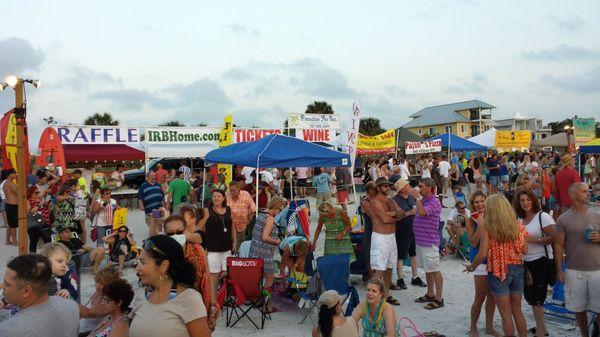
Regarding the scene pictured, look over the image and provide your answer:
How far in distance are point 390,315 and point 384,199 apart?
82.9 inches

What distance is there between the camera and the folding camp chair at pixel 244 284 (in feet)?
17.1

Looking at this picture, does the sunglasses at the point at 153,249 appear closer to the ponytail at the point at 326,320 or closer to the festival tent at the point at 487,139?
the ponytail at the point at 326,320

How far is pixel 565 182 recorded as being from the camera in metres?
8.51

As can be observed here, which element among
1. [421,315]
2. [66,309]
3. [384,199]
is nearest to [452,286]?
[421,315]

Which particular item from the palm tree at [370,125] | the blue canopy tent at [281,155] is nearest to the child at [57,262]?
the blue canopy tent at [281,155]

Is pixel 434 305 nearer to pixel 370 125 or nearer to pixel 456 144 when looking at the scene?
pixel 456 144

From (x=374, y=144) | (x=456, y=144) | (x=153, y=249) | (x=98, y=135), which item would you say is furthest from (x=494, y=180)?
(x=153, y=249)

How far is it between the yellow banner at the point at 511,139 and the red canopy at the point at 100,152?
55.7ft

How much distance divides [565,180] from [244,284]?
6.36 meters

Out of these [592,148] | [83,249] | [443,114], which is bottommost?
[83,249]

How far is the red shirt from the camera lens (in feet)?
27.6

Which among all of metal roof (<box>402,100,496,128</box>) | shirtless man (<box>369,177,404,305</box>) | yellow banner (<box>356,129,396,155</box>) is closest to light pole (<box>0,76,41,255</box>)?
shirtless man (<box>369,177,404,305</box>)

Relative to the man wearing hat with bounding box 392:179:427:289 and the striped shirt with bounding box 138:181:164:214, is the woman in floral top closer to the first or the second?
the man wearing hat with bounding box 392:179:427:289

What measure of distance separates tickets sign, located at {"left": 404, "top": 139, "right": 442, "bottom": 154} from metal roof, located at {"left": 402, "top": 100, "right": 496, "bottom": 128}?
56.0 meters
